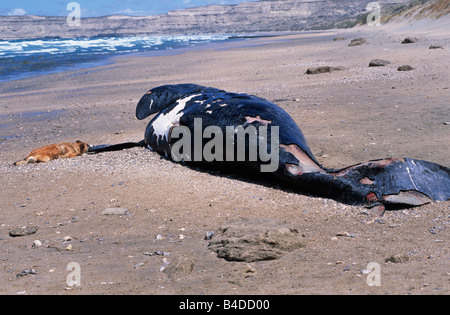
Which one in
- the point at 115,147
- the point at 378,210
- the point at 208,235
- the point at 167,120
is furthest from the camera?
the point at 115,147

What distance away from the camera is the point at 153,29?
518 feet

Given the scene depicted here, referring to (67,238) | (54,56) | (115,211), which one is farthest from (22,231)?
(54,56)

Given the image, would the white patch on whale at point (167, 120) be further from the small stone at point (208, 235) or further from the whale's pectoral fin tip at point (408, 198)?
the whale's pectoral fin tip at point (408, 198)

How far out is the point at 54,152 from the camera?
259 inches

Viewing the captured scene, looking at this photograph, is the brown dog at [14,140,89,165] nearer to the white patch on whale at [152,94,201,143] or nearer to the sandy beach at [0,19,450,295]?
the sandy beach at [0,19,450,295]

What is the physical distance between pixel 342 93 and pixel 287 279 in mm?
7182

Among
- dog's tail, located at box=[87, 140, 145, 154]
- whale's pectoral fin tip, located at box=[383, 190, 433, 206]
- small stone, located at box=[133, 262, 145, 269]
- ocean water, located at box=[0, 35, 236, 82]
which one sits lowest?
ocean water, located at box=[0, 35, 236, 82]

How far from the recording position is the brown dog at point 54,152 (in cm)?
641

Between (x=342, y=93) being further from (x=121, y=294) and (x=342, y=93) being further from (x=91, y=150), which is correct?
(x=121, y=294)

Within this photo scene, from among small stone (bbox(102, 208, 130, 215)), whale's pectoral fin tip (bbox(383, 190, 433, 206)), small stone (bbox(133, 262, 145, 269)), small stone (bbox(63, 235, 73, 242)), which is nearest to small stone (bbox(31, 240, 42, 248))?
small stone (bbox(63, 235, 73, 242))

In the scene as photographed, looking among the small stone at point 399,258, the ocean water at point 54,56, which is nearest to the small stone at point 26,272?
the small stone at point 399,258

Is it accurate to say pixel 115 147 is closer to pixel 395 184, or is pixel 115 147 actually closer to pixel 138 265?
pixel 138 265

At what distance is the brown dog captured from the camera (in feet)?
21.0

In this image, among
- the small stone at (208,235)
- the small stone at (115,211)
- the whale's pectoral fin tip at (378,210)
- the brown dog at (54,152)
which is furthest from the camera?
the brown dog at (54,152)
